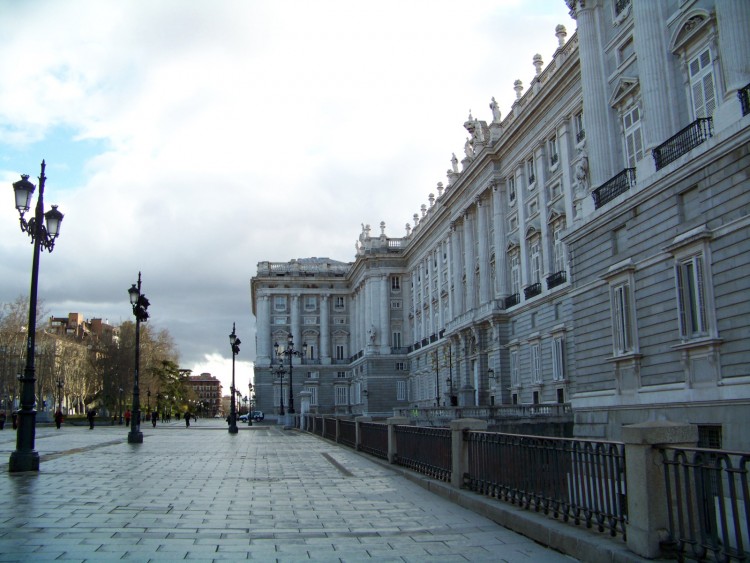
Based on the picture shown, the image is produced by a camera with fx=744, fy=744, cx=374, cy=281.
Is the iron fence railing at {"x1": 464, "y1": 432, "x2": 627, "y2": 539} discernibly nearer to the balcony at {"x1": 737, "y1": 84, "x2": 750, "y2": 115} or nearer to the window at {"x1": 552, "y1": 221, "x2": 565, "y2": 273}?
the balcony at {"x1": 737, "y1": 84, "x2": 750, "y2": 115}

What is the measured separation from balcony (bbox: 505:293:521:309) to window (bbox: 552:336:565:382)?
20.4 feet

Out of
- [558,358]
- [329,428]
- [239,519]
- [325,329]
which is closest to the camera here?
[239,519]

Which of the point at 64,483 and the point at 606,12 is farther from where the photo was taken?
the point at 606,12

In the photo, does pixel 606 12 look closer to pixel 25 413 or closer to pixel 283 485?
pixel 283 485

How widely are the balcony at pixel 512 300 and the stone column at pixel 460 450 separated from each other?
3345 cm

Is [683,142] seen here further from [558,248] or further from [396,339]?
[396,339]

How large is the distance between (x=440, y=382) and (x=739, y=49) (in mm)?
48425

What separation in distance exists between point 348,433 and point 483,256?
26198 mm

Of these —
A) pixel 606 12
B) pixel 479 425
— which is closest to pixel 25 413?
pixel 479 425

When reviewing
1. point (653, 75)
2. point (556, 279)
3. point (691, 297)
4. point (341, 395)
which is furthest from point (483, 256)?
point (341, 395)

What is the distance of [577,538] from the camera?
7527 millimetres

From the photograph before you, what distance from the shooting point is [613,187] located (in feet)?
76.9

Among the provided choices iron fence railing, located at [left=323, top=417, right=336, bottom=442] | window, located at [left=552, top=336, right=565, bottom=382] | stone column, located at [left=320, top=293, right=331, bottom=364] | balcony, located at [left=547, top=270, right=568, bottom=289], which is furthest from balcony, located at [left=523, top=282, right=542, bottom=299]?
stone column, located at [left=320, top=293, right=331, bottom=364]

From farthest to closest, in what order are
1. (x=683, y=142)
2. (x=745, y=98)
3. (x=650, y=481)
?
(x=683, y=142) < (x=745, y=98) < (x=650, y=481)
